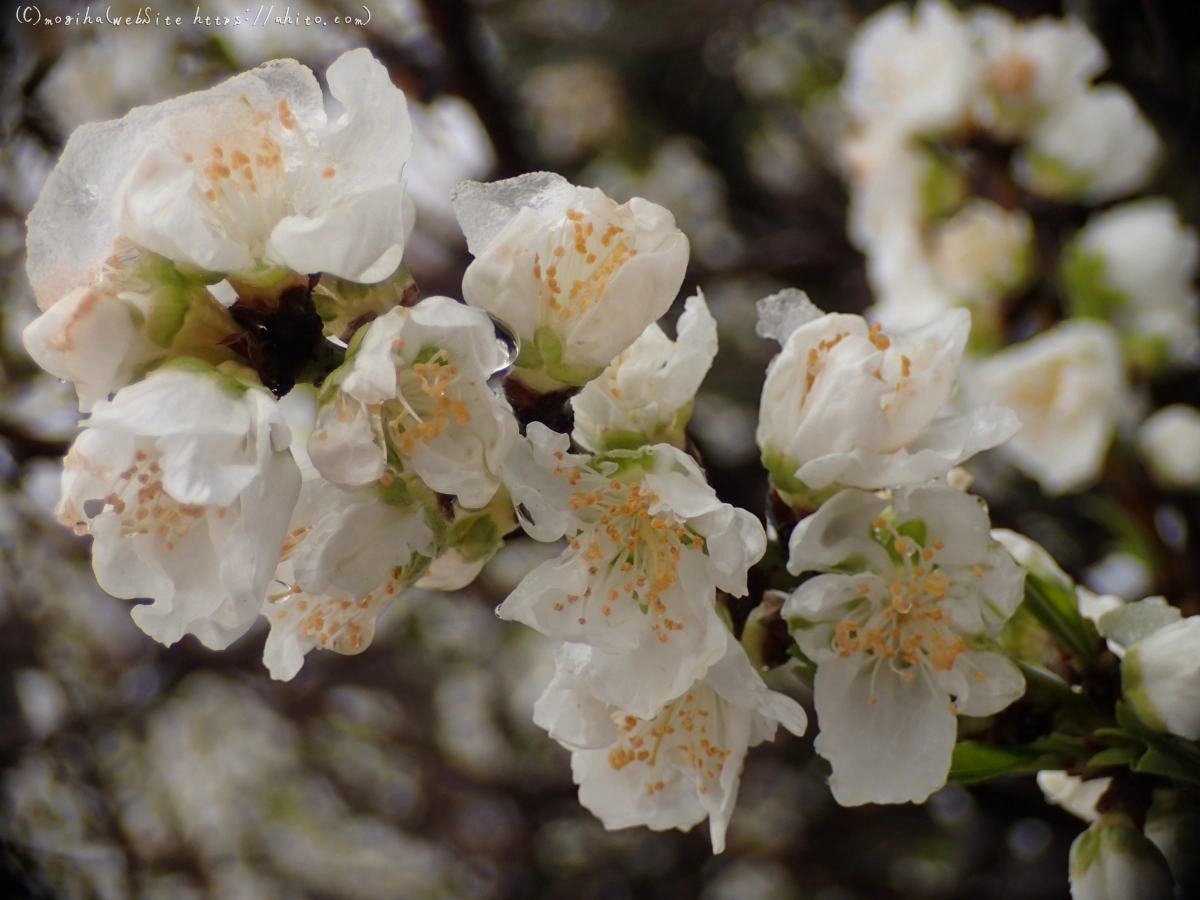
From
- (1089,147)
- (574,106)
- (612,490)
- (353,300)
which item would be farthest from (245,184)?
(574,106)

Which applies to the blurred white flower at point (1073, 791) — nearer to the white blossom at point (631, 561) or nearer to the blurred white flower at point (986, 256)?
the white blossom at point (631, 561)

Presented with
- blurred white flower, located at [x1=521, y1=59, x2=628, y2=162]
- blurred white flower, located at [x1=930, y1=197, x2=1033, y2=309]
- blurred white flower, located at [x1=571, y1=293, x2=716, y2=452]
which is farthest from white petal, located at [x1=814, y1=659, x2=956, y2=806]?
blurred white flower, located at [x1=521, y1=59, x2=628, y2=162]

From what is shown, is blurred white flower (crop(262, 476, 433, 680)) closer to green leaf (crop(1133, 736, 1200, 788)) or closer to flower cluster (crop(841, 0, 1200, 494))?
green leaf (crop(1133, 736, 1200, 788))

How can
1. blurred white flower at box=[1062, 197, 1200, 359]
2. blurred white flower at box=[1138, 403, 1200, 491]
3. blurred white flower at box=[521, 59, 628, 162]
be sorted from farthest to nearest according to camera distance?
1. blurred white flower at box=[521, 59, 628, 162]
2. blurred white flower at box=[1138, 403, 1200, 491]
3. blurred white flower at box=[1062, 197, 1200, 359]

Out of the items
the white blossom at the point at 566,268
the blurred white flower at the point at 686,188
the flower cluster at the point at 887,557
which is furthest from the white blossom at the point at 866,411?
the blurred white flower at the point at 686,188

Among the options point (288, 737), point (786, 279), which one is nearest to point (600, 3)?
point (786, 279)
